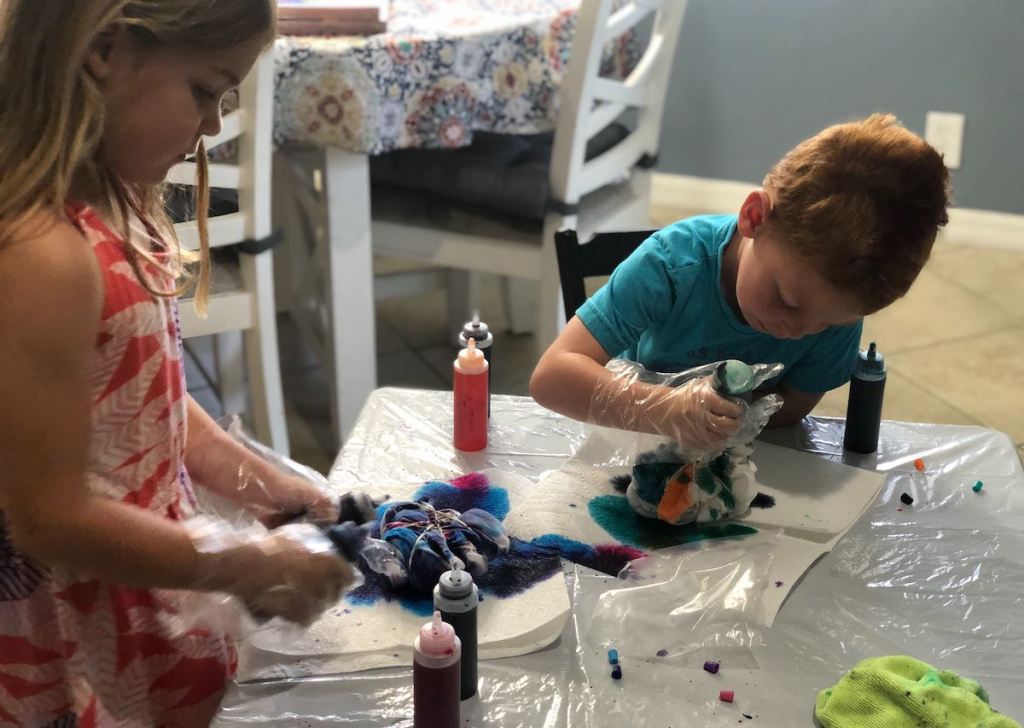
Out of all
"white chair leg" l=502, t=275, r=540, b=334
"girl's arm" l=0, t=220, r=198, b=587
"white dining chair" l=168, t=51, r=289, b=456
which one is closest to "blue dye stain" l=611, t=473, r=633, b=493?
"girl's arm" l=0, t=220, r=198, b=587

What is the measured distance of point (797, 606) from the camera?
1000mm

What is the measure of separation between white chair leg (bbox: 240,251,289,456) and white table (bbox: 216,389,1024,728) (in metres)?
0.69

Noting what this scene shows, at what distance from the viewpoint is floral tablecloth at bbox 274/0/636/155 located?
1.94 metres

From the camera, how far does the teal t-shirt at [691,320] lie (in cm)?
124

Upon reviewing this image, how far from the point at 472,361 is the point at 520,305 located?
65.1 inches

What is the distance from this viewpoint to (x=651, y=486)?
112cm

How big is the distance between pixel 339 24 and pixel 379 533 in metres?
1.27

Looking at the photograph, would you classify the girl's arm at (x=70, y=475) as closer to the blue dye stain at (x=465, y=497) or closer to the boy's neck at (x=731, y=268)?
the blue dye stain at (x=465, y=497)

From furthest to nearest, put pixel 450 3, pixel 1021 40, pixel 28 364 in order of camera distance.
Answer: pixel 1021 40 < pixel 450 3 < pixel 28 364

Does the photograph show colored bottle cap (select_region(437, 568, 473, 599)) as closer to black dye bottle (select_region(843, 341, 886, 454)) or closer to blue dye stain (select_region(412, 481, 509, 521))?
blue dye stain (select_region(412, 481, 509, 521))

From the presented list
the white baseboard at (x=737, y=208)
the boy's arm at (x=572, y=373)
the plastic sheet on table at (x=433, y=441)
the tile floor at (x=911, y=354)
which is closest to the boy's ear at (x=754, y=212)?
the boy's arm at (x=572, y=373)

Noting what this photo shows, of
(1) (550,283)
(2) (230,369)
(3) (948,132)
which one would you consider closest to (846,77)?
(3) (948,132)

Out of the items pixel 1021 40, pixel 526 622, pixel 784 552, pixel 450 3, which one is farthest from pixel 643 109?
pixel 526 622

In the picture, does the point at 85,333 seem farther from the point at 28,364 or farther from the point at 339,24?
the point at 339,24
